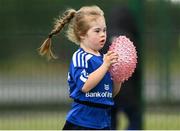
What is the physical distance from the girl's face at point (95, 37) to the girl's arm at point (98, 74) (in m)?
0.15

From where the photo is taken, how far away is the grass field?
10742 millimetres

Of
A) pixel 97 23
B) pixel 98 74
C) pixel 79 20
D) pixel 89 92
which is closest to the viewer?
pixel 98 74

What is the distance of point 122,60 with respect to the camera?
6.07 metres

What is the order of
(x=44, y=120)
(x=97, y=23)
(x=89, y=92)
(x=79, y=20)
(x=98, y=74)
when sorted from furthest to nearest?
(x=44, y=120) → (x=79, y=20) → (x=97, y=23) → (x=89, y=92) → (x=98, y=74)

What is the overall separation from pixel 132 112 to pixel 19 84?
1.85 meters

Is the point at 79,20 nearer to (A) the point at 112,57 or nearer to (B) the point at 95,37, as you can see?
(B) the point at 95,37

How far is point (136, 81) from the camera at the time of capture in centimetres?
983

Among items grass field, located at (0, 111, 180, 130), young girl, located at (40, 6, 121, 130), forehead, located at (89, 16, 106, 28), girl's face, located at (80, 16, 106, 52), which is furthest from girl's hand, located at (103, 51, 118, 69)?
grass field, located at (0, 111, 180, 130)

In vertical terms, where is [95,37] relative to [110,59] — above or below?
above

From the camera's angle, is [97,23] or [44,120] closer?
[97,23]

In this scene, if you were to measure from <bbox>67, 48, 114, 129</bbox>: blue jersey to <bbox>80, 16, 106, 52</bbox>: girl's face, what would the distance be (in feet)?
0.21

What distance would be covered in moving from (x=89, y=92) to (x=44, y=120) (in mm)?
5014

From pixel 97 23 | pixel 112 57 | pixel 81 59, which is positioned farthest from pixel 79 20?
pixel 112 57

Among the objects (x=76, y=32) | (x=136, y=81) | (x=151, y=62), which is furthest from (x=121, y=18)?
(x=76, y=32)
